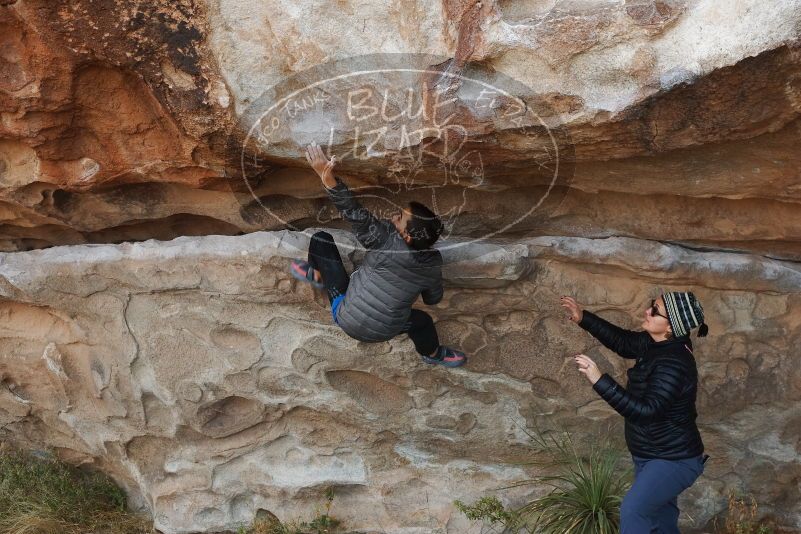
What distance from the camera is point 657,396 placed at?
297cm

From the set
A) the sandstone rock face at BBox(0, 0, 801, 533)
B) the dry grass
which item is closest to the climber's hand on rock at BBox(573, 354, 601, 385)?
the sandstone rock face at BBox(0, 0, 801, 533)

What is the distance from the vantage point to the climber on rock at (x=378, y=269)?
298 cm

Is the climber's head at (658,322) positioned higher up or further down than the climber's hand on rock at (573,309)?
higher up

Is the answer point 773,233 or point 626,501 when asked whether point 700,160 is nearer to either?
point 773,233

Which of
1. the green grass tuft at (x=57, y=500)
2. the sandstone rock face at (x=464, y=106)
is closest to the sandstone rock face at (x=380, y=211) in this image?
the sandstone rock face at (x=464, y=106)

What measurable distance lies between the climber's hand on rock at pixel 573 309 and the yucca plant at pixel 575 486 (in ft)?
2.71

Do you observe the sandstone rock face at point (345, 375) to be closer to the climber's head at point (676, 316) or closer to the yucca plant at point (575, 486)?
the yucca plant at point (575, 486)

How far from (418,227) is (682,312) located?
41.6 inches

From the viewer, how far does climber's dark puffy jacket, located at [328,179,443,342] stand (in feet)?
9.96

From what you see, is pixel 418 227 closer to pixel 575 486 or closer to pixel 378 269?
pixel 378 269

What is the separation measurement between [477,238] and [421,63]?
3.52ft

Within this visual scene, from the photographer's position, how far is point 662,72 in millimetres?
2574

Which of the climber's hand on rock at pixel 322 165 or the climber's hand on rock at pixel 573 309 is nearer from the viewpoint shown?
the climber's hand on rock at pixel 322 165

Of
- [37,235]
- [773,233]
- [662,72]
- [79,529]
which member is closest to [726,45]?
[662,72]
